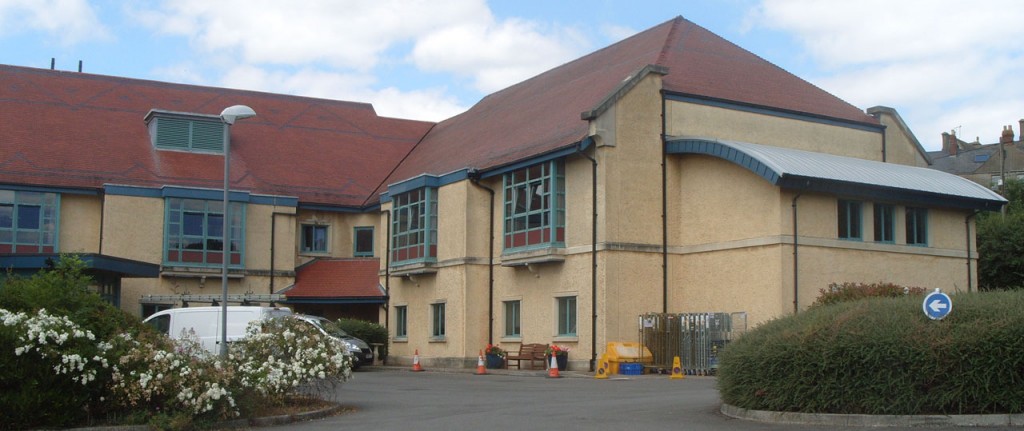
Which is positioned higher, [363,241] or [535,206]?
[535,206]

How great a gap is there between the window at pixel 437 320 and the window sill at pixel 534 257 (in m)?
4.21

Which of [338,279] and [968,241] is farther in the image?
[338,279]

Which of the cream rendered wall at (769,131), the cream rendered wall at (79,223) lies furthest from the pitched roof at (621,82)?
the cream rendered wall at (79,223)

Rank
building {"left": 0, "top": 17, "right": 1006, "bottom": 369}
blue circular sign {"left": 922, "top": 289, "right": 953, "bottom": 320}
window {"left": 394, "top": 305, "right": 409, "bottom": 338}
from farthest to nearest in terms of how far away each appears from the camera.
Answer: window {"left": 394, "top": 305, "right": 409, "bottom": 338}
building {"left": 0, "top": 17, "right": 1006, "bottom": 369}
blue circular sign {"left": 922, "top": 289, "right": 953, "bottom": 320}

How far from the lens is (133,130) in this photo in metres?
42.8

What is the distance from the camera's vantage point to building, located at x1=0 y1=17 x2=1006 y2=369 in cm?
2936

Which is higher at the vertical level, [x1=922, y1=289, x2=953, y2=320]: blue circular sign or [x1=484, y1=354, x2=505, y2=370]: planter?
[x1=922, y1=289, x2=953, y2=320]: blue circular sign

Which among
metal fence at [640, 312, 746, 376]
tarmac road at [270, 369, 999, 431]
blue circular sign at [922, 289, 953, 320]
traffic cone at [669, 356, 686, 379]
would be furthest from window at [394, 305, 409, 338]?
blue circular sign at [922, 289, 953, 320]

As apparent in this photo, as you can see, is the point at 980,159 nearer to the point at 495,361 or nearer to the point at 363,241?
the point at 363,241

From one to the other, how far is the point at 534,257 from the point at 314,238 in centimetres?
1442

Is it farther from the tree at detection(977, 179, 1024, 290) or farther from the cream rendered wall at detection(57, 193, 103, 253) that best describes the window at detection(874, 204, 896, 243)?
the cream rendered wall at detection(57, 193, 103, 253)

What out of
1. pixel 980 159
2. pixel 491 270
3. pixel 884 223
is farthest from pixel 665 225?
pixel 980 159

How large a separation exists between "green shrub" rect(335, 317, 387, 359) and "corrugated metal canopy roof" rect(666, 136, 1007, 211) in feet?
42.7

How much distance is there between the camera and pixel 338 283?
136 ft
